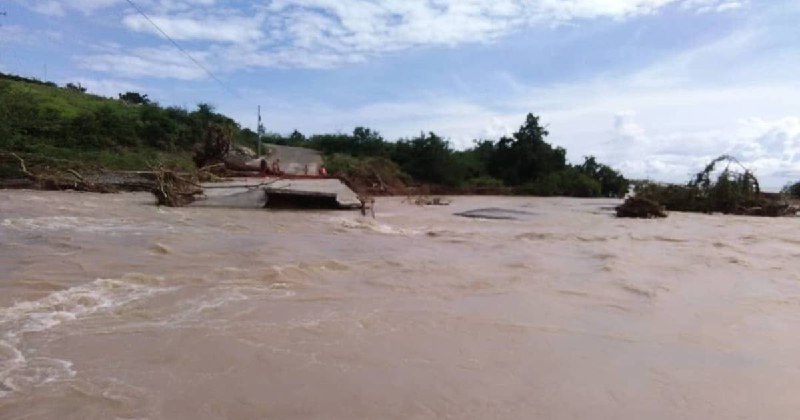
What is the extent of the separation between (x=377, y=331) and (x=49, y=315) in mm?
2582

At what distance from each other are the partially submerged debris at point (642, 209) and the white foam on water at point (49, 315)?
18.4 metres

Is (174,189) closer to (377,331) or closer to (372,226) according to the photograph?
(372,226)

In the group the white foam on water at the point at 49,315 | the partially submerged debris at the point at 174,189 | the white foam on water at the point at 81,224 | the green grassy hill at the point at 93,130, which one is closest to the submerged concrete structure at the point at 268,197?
the partially submerged debris at the point at 174,189

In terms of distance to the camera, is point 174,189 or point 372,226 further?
point 174,189

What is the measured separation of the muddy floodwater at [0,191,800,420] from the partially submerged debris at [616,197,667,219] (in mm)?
10780

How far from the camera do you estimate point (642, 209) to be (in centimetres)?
2167

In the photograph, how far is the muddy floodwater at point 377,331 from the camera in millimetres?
3662

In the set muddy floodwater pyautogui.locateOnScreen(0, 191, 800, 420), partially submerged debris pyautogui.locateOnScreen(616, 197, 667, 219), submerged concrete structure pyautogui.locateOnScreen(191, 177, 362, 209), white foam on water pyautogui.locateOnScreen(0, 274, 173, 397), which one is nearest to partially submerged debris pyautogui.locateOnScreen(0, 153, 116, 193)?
submerged concrete structure pyautogui.locateOnScreen(191, 177, 362, 209)

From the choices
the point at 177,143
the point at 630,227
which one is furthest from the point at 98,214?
the point at 177,143

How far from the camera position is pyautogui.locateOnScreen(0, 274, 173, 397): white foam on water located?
12.1 ft

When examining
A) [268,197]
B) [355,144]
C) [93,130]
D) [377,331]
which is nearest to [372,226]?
[268,197]

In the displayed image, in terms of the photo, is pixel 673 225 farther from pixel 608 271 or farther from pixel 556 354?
pixel 556 354

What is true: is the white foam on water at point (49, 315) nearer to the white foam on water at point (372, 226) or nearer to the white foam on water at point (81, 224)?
the white foam on water at point (81, 224)

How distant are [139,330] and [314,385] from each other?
1.71 metres
